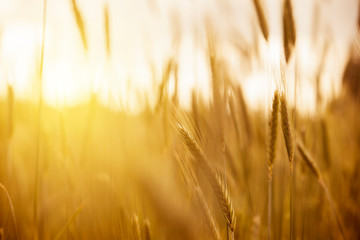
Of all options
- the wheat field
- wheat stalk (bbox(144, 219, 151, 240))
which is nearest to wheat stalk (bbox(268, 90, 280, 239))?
the wheat field

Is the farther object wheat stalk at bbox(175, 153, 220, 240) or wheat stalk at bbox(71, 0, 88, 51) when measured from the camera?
wheat stalk at bbox(71, 0, 88, 51)

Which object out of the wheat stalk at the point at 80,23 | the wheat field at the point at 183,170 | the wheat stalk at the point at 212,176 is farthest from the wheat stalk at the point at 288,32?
the wheat stalk at the point at 80,23

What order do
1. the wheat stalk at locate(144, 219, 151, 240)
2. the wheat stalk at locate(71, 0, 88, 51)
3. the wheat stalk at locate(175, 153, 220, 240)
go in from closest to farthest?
the wheat stalk at locate(175, 153, 220, 240) → the wheat stalk at locate(144, 219, 151, 240) → the wheat stalk at locate(71, 0, 88, 51)

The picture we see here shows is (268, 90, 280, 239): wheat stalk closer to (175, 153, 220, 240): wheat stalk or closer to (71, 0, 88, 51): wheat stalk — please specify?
(175, 153, 220, 240): wheat stalk

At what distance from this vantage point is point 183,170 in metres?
0.51

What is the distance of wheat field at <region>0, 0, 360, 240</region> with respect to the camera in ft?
1.64

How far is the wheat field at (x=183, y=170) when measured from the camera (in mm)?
500

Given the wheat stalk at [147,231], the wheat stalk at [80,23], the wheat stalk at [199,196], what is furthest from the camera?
the wheat stalk at [80,23]

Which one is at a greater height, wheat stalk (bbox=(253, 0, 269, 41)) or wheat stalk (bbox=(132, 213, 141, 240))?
wheat stalk (bbox=(253, 0, 269, 41))

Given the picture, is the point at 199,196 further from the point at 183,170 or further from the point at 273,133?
the point at 273,133

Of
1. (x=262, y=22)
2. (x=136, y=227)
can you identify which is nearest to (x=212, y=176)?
(x=136, y=227)

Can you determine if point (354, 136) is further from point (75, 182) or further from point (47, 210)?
point (47, 210)

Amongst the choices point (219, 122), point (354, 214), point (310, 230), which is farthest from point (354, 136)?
point (219, 122)

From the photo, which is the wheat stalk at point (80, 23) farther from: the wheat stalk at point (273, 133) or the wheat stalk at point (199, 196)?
the wheat stalk at point (273, 133)
